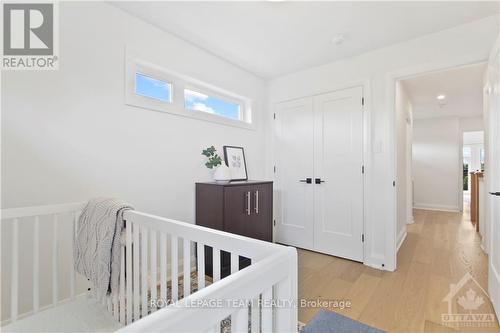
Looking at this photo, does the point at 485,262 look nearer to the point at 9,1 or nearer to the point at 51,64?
the point at 51,64

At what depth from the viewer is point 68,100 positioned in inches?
70.0

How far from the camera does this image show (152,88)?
93.4 inches

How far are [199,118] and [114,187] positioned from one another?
1122mm

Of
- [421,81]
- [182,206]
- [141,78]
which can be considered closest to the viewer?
[141,78]

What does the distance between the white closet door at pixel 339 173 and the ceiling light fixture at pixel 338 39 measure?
59 cm

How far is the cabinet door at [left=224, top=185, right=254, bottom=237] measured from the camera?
235 cm

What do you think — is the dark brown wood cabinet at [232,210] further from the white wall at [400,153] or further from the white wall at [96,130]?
the white wall at [400,153]

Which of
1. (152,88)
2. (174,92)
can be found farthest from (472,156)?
(152,88)

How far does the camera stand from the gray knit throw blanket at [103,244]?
1373 mm

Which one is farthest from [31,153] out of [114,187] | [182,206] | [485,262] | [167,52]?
[485,262]

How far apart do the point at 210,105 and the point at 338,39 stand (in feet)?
5.06

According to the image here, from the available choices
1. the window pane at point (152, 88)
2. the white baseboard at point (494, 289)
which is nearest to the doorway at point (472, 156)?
the white baseboard at point (494, 289)

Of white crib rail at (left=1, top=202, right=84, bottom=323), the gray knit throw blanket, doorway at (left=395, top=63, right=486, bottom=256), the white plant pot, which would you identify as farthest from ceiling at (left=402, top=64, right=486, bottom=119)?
white crib rail at (left=1, top=202, right=84, bottom=323)

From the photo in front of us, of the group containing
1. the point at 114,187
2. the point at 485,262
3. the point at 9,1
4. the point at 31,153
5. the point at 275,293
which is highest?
the point at 9,1
